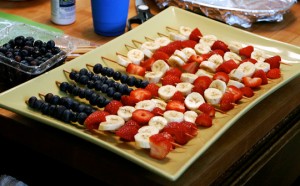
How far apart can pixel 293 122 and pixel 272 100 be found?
0.22 m

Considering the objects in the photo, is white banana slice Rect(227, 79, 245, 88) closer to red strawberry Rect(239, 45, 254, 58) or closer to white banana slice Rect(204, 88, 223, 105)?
white banana slice Rect(204, 88, 223, 105)

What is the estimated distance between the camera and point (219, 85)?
4.25 ft

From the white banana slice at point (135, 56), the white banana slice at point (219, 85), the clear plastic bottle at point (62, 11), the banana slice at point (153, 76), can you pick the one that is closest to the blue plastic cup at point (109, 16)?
the clear plastic bottle at point (62, 11)

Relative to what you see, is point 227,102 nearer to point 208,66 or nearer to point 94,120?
point 208,66

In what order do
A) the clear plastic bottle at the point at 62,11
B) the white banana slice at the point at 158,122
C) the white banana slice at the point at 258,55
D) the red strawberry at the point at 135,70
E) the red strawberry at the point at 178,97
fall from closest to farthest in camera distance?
the white banana slice at the point at 158,122 < the red strawberry at the point at 178,97 < the red strawberry at the point at 135,70 < the white banana slice at the point at 258,55 < the clear plastic bottle at the point at 62,11

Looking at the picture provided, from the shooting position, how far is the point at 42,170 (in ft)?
4.29

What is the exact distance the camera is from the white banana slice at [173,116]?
1.16 meters

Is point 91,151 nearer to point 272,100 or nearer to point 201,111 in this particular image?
point 201,111

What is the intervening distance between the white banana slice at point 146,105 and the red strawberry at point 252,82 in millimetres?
252

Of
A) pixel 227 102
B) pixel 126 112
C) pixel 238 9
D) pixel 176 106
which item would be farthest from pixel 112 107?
pixel 238 9

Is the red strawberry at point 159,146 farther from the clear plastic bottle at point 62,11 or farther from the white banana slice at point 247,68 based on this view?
the clear plastic bottle at point 62,11

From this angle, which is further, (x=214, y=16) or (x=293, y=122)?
(x=214, y=16)

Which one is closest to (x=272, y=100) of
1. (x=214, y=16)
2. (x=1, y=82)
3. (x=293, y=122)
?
(x=293, y=122)

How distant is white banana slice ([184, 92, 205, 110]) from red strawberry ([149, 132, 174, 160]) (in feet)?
0.59
